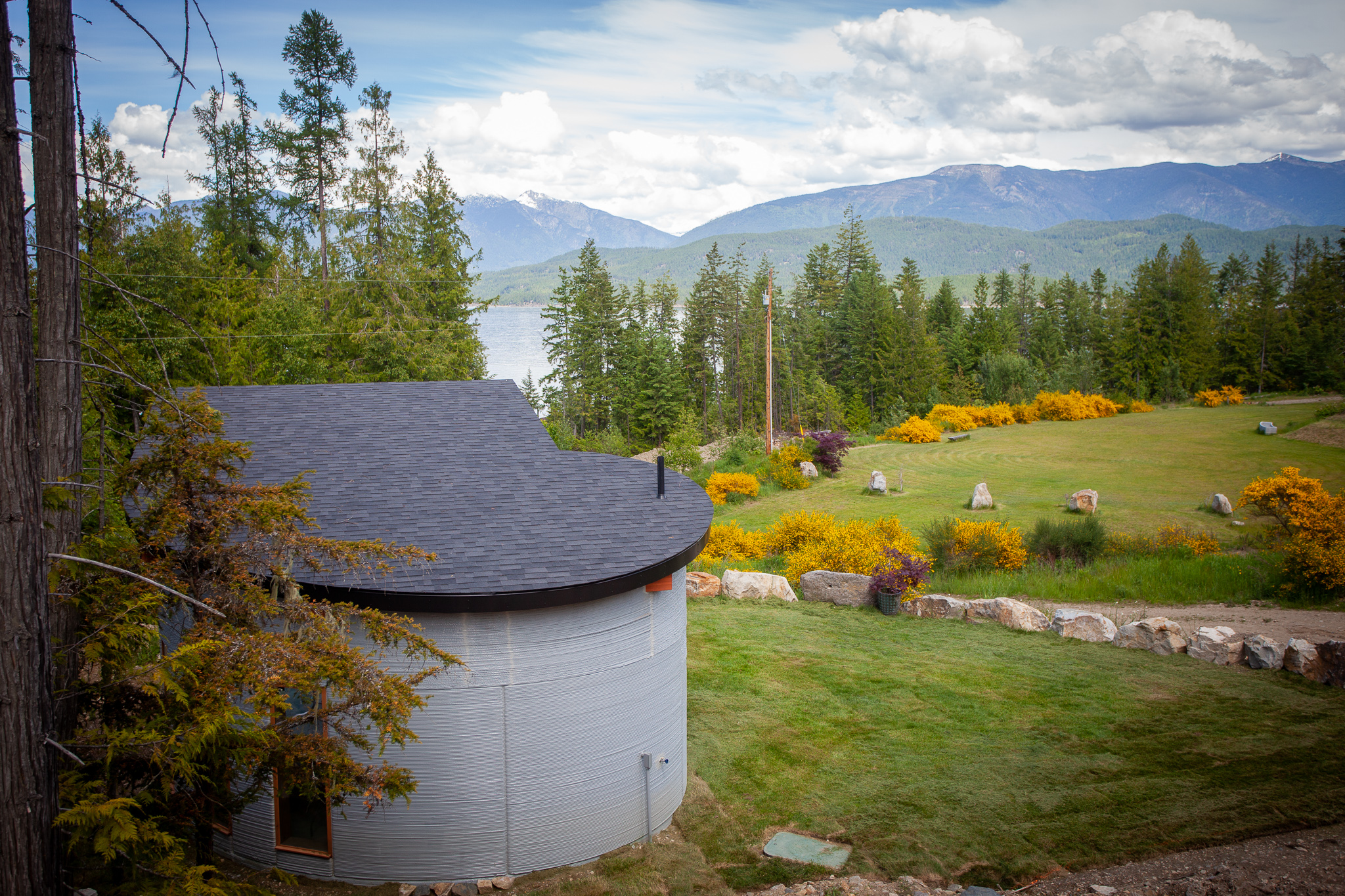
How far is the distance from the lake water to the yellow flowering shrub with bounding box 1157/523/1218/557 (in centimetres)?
1725

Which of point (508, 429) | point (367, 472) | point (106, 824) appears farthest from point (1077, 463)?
point (106, 824)

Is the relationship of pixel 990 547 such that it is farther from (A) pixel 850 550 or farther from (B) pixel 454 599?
(B) pixel 454 599

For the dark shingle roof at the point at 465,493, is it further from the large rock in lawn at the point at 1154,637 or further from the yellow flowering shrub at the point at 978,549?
the yellow flowering shrub at the point at 978,549

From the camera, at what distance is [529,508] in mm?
7617

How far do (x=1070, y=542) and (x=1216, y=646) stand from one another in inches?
242

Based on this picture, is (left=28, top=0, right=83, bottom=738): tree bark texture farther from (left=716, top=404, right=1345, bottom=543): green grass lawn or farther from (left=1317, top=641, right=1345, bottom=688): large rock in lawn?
(left=716, top=404, right=1345, bottom=543): green grass lawn

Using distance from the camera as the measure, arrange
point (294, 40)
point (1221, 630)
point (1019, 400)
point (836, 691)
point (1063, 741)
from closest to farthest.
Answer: point (1063, 741)
point (836, 691)
point (1221, 630)
point (294, 40)
point (1019, 400)

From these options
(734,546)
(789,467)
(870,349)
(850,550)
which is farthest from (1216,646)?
(870,349)

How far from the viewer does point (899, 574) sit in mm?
14609

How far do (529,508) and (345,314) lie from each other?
23048mm

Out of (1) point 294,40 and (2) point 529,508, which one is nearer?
(2) point 529,508

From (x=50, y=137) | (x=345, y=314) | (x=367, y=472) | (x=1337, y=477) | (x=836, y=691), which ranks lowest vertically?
(x=836, y=691)

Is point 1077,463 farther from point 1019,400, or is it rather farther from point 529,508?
point 529,508

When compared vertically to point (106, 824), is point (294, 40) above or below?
above
